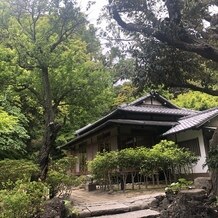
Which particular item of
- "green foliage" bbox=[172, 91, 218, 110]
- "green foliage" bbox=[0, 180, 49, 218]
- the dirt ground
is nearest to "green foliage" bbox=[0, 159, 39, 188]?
"green foliage" bbox=[0, 180, 49, 218]

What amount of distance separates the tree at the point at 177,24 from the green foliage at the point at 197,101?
1916 cm

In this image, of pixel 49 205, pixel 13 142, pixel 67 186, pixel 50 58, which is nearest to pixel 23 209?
pixel 49 205

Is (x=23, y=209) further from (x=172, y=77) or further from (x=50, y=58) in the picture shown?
(x=50, y=58)

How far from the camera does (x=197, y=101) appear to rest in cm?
2677

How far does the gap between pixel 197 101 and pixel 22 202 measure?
78.2 feet

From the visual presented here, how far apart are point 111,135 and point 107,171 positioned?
16.1 ft

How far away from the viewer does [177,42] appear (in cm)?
638

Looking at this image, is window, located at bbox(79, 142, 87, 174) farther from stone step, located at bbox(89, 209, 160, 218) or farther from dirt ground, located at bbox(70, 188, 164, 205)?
stone step, located at bbox(89, 209, 160, 218)

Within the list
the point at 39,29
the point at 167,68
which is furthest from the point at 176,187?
the point at 39,29

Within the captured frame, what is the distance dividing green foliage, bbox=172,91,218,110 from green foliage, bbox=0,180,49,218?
72.2 ft

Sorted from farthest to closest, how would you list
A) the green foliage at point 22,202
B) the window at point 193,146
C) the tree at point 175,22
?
the window at point 193,146 < the tree at point 175,22 < the green foliage at point 22,202

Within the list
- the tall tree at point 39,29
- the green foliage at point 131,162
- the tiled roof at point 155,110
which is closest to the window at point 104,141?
the tiled roof at point 155,110

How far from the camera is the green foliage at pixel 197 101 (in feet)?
86.2

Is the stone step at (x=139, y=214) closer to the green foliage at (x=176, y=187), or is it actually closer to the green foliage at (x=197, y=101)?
the green foliage at (x=176, y=187)
